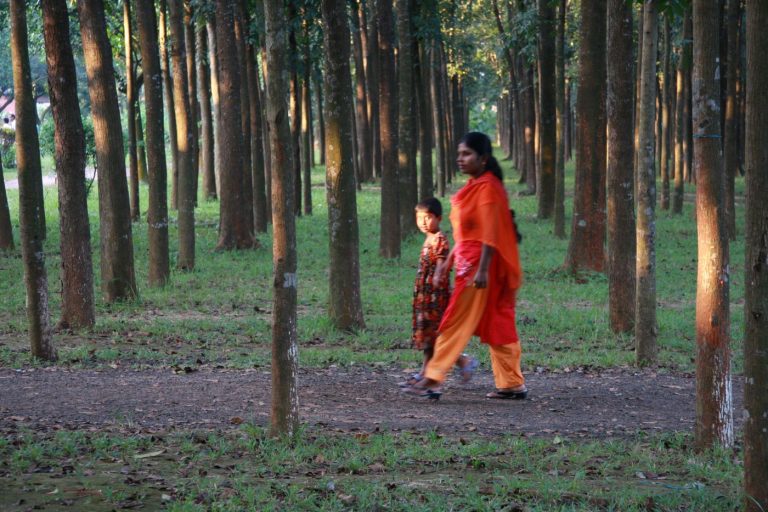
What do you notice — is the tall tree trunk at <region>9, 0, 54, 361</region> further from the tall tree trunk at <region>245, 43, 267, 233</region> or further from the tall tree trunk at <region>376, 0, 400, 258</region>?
the tall tree trunk at <region>245, 43, 267, 233</region>

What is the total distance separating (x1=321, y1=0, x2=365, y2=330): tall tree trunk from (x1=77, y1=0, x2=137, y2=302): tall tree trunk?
3.40 metres

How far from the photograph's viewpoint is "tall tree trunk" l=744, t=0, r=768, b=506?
4.68 meters

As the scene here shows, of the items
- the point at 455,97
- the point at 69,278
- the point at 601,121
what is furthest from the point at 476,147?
the point at 455,97

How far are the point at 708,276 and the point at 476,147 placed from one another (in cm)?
231

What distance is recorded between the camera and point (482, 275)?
313 inches

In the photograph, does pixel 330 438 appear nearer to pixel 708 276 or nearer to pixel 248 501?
pixel 248 501

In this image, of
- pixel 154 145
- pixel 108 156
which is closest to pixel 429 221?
pixel 108 156

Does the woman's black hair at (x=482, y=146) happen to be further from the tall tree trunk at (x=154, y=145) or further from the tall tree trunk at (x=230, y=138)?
the tall tree trunk at (x=230, y=138)

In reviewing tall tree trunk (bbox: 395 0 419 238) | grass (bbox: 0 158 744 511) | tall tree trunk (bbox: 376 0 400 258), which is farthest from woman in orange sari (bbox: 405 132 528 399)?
tall tree trunk (bbox: 395 0 419 238)

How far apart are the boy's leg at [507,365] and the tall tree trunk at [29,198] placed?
4.32 metres

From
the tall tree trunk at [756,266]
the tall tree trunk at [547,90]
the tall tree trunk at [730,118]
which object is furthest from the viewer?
the tall tree trunk at [547,90]

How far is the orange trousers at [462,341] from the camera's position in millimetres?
8125

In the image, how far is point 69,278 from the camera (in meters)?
11.4

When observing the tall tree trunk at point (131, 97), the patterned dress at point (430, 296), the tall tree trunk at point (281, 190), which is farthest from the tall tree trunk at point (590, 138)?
the tall tree trunk at point (131, 97)
